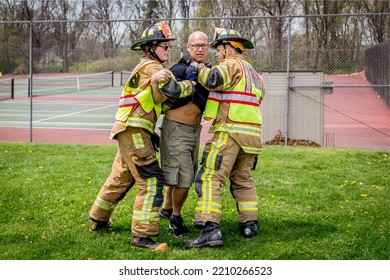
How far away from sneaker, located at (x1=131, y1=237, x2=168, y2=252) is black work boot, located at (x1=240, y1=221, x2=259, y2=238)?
34.4 inches

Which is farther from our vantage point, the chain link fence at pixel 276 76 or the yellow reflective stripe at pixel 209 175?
the chain link fence at pixel 276 76

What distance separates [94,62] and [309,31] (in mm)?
8052

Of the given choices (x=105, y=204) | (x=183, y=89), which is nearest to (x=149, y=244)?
(x=105, y=204)

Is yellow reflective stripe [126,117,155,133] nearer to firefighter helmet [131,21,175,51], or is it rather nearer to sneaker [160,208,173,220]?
firefighter helmet [131,21,175,51]

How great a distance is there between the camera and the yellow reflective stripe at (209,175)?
19.7 ft

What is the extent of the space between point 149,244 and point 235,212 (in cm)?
172

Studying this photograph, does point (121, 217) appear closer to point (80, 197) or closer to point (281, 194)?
point (80, 197)

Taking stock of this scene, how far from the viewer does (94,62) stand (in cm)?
2284

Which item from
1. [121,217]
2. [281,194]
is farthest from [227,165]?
[281,194]

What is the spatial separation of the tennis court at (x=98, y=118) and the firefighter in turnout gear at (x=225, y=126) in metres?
7.85

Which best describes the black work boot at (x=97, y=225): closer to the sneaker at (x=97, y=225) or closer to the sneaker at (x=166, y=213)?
the sneaker at (x=97, y=225)

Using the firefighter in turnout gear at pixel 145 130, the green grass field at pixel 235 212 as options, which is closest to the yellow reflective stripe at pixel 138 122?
the firefighter in turnout gear at pixel 145 130

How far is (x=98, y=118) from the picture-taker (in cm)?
1992

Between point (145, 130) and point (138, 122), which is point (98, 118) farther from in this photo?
point (138, 122)
